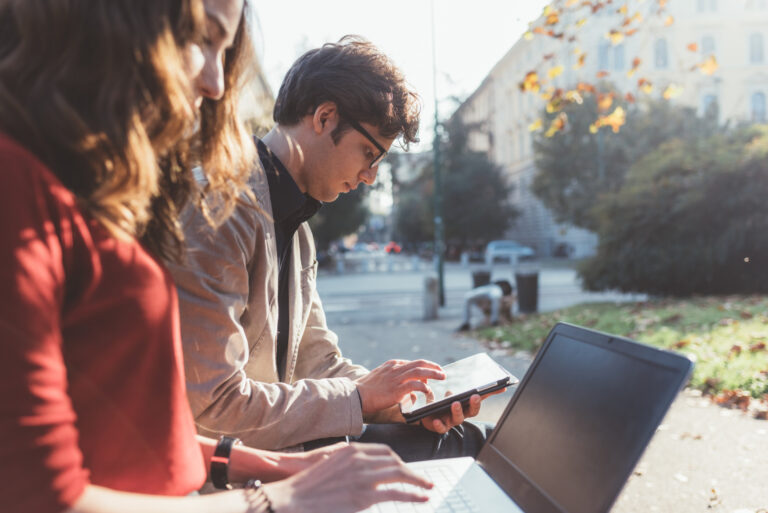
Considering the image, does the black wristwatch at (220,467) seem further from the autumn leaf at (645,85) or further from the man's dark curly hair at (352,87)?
the autumn leaf at (645,85)

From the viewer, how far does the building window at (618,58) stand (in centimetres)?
4403

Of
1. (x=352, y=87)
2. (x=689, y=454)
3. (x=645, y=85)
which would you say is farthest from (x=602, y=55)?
(x=352, y=87)

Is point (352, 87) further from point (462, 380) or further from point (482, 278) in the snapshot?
point (482, 278)

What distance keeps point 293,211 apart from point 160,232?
85 cm

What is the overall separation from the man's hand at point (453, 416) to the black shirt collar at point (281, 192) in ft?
2.75

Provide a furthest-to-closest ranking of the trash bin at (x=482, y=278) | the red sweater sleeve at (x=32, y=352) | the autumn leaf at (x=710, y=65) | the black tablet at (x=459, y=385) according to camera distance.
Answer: the trash bin at (x=482, y=278)
the autumn leaf at (x=710, y=65)
the black tablet at (x=459, y=385)
the red sweater sleeve at (x=32, y=352)

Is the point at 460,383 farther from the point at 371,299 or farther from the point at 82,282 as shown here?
the point at 371,299

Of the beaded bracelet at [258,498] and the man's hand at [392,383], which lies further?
the man's hand at [392,383]

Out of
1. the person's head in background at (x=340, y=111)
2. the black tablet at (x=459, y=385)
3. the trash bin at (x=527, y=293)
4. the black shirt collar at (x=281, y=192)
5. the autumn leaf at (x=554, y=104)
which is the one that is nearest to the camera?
the black tablet at (x=459, y=385)

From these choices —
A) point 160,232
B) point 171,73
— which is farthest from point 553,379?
point 171,73

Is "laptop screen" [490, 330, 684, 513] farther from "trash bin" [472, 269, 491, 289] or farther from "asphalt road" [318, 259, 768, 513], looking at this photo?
"trash bin" [472, 269, 491, 289]

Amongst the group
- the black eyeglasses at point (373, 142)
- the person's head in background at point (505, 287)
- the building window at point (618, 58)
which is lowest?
the person's head in background at point (505, 287)

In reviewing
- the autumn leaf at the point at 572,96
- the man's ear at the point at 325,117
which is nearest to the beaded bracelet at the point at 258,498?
the man's ear at the point at 325,117

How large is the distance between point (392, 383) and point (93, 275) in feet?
4.31
